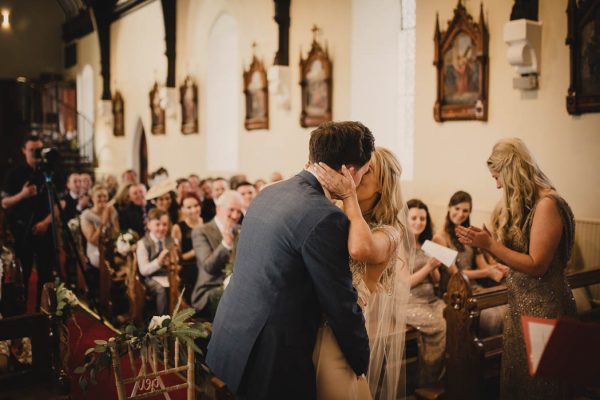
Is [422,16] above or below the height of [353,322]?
above

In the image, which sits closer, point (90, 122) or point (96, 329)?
point (96, 329)

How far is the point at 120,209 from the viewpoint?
347 inches

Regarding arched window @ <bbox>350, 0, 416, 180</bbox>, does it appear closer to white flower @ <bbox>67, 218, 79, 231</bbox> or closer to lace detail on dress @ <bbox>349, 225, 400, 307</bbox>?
white flower @ <bbox>67, 218, 79, 231</bbox>

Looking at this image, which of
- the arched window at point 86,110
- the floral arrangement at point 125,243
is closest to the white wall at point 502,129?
the floral arrangement at point 125,243

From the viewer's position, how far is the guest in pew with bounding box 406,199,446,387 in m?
4.67

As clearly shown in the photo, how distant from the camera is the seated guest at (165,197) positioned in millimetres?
8039

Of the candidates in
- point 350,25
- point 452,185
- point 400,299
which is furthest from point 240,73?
point 400,299

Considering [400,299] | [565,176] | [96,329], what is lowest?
[96,329]

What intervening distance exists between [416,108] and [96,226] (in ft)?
13.8

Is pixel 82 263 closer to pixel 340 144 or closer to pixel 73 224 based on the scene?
pixel 73 224

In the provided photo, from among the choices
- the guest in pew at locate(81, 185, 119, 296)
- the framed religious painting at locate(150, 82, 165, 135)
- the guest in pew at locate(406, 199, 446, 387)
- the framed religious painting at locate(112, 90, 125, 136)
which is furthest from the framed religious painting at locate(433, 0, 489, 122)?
the framed religious painting at locate(112, 90, 125, 136)

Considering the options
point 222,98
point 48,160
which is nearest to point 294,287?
point 48,160

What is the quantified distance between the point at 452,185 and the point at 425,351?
2948mm

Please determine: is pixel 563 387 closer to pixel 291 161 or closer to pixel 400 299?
→ pixel 400 299
